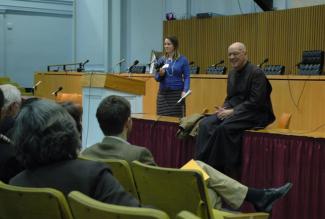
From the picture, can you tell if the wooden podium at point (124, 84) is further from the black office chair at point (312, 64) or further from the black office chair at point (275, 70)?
the black office chair at point (275, 70)

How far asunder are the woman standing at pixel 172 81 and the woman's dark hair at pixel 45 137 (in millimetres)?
3936

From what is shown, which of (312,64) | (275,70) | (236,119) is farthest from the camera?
(275,70)

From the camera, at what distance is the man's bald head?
4.54 m

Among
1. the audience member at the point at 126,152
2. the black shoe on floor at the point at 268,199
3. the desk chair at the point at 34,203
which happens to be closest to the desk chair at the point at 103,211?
the desk chair at the point at 34,203

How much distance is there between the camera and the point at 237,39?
9430 millimetres

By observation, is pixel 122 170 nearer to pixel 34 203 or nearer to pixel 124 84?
pixel 34 203

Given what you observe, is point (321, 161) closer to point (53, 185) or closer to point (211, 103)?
point (53, 185)

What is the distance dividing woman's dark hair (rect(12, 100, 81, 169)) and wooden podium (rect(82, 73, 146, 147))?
3.46m

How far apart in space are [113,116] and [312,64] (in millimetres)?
4587

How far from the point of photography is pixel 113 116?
269cm

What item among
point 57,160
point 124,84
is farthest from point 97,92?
point 57,160

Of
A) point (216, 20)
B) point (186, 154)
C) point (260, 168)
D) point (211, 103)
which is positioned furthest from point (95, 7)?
point (260, 168)

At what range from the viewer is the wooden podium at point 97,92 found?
537 centimetres

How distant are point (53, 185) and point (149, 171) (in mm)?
694
